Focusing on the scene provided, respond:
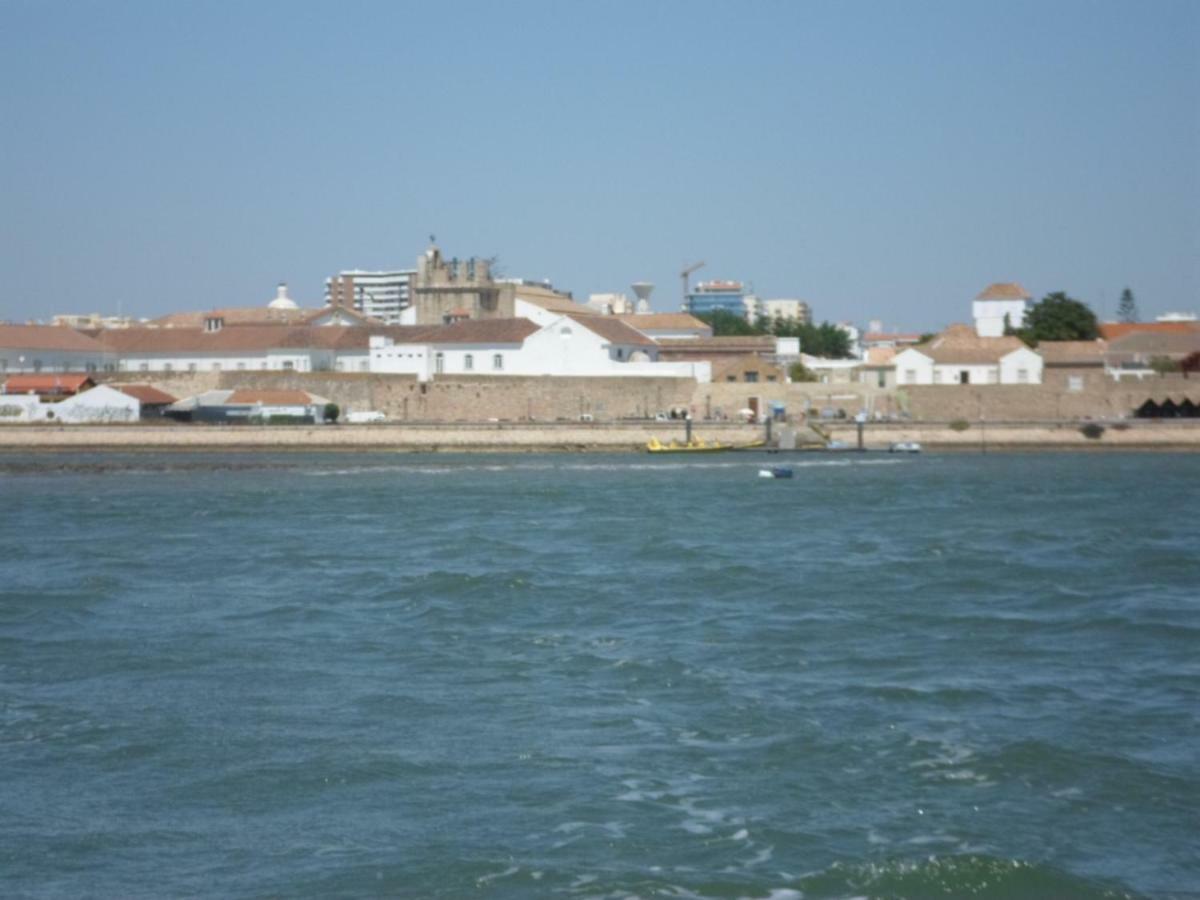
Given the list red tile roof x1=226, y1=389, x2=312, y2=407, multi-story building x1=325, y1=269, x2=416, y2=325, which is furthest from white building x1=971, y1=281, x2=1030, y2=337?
multi-story building x1=325, y1=269, x2=416, y2=325

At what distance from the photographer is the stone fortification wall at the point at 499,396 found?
4547cm

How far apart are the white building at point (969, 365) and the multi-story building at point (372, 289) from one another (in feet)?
278

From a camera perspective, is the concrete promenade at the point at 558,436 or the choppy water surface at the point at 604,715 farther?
the concrete promenade at the point at 558,436

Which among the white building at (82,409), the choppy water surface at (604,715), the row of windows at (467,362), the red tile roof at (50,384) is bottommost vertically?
the choppy water surface at (604,715)

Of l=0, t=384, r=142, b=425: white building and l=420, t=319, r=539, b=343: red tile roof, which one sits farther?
l=420, t=319, r=539, b=343: red tile roof

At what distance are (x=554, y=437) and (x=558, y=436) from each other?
11cm

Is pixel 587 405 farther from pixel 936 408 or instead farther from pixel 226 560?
pixel 226 560

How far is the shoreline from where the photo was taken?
1657 inches

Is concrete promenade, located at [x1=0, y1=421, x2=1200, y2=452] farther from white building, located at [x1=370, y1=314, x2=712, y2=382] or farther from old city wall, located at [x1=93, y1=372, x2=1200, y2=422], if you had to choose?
white building, located at [x1=370, y1=314, x2=712, y2=382]

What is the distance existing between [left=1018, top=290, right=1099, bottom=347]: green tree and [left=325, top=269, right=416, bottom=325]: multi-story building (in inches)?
3063

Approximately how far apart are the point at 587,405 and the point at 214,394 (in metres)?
10.1

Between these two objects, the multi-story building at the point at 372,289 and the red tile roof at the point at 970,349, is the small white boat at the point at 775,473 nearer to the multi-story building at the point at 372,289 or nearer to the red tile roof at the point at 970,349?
the red tile roof at the point at 970,349

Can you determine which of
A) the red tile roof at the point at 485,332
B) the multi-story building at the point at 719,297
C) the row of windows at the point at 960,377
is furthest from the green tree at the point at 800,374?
the multi-story building at the point at 719,297

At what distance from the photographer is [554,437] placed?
139 ft
